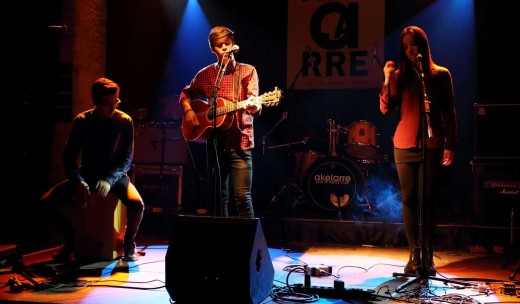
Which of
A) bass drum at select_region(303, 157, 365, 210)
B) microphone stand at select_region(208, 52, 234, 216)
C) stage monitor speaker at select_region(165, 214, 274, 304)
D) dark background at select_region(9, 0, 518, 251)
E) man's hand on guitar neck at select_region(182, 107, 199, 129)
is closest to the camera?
stage monitor speaker at select_region(165, 214, 274, 304)

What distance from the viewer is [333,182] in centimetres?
736

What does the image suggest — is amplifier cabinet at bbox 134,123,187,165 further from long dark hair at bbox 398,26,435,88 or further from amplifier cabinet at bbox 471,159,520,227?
amplifier cabinet at bbox 471,159,520,227

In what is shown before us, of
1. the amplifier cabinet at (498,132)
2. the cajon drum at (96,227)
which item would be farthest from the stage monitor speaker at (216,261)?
the amplifier cabinet at (498,132)

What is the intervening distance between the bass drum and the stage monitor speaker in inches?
155

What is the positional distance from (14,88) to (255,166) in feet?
12.8

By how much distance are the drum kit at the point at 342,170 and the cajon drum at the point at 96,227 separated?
3.22 meters

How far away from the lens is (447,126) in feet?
14.5

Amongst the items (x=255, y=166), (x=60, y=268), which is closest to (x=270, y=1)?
(x=255, y=166)

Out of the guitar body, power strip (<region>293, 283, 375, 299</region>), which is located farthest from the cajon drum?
power strip (<region>293, 283, 375, 299</region>)

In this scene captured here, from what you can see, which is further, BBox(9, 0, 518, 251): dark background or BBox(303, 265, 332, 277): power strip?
BBox(9, 0, 518, 251): dark background

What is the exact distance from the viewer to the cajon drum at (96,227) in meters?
5.02

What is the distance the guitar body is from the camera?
14.9 feet

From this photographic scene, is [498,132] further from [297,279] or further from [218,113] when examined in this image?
[218,113]

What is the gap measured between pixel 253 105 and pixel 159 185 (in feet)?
11.2
